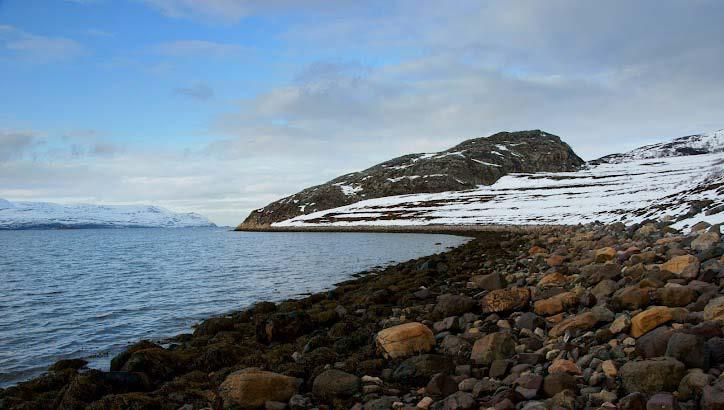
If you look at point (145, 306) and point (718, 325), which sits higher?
point (718, 325)

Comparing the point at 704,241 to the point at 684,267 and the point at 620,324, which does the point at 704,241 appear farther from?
the point at 620,324

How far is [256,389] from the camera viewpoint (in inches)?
299

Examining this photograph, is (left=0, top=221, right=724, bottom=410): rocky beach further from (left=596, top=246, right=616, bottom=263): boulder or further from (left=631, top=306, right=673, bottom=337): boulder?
(left=596, top=246, right=616, bottom=263): boulder

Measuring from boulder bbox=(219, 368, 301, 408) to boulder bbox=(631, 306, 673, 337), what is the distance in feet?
18.3

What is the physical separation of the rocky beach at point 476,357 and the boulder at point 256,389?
2 centimetres

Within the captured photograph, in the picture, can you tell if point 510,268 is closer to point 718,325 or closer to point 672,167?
point 718,325

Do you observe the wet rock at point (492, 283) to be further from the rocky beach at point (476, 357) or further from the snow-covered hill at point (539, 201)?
the snow-covered hill at point (539, 201)

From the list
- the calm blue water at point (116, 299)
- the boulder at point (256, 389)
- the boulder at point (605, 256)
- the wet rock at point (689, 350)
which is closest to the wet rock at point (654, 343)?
the wet rock at point (689, 350)

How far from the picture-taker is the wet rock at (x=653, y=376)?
18.0 ft

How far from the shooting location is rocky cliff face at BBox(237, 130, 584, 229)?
15488 cm

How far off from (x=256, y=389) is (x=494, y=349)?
4110 mm

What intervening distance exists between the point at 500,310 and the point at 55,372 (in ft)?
34.4

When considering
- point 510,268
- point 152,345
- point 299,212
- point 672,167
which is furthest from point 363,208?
point 152,345

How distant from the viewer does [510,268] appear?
21.2 metres
